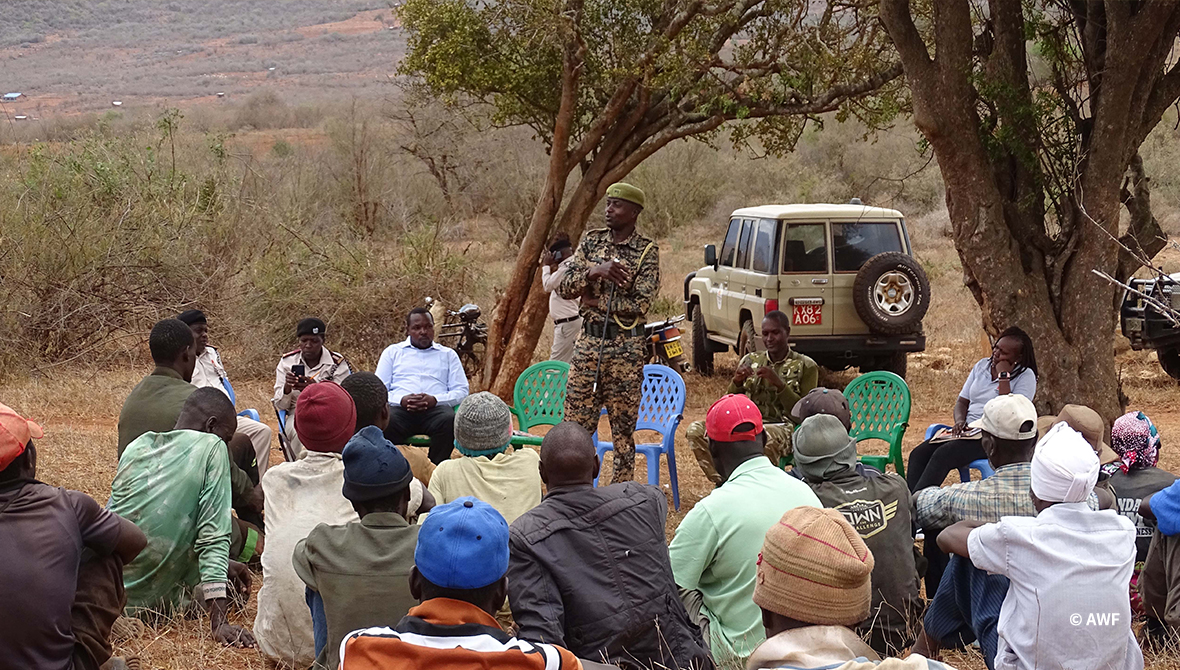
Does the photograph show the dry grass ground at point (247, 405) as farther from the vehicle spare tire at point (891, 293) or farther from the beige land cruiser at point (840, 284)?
the vehicle spare tire at point (891, 293)

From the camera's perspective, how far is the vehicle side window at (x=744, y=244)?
1036 centimetres

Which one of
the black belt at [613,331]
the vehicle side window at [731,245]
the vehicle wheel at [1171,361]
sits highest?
the black belt at [613,331]

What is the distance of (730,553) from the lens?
3486mm

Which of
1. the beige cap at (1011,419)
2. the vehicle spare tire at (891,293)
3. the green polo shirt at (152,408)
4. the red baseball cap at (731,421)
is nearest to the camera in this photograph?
the beige cap at (1011,419)

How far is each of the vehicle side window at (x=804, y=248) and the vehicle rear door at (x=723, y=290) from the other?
3.05 ft

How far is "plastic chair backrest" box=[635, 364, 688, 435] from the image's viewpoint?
22.5ft

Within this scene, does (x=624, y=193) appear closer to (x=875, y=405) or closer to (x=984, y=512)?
(x=875, y=405)

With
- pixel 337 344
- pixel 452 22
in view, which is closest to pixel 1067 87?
pixel 452 22

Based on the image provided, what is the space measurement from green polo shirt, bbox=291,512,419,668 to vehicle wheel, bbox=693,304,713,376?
839 centimetres

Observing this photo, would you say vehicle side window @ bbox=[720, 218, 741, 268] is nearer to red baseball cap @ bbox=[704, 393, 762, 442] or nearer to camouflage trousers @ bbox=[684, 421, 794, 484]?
camouflage trousers @ bbox=[684, 421, 794, 484]

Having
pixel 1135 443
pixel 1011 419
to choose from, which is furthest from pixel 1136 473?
pixel 1011 419

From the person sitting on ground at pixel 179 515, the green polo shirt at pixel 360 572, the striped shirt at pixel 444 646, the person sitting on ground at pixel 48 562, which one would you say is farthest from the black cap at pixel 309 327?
the striped shirt at pixel 444 646

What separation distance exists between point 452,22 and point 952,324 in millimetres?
7645

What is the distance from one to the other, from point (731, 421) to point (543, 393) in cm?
359
